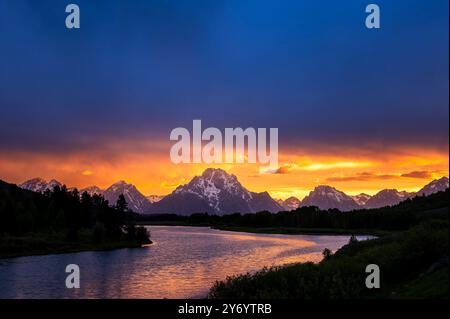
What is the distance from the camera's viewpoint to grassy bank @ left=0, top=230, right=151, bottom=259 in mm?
113750

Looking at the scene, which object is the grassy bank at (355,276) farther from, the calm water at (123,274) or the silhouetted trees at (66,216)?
the silhouetted trees at (66,216)

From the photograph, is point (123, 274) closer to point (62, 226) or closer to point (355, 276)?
point (355, 276)

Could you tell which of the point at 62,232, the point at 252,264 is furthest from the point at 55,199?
the point at 252,264

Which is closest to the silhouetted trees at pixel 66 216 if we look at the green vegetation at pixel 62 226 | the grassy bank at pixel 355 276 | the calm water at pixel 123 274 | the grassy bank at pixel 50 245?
the green vegetation at pixel 62 226

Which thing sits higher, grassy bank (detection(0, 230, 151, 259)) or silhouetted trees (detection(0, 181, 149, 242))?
silhouetted trees (detection(0, 181, 149, 242))

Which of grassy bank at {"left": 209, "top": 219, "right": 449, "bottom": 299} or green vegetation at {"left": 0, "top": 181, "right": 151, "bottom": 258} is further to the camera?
green vegetation at {"left": 0, "top": 181, "right": 151, "bottom": 258}

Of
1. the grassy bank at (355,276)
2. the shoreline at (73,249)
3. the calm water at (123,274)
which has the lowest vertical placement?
the shoreline at (73,249)

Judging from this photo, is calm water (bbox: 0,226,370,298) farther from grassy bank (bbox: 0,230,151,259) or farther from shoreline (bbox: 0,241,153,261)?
grassy bank (bbox: 0,230,151,259)

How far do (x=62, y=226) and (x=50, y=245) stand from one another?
4395 centimetres

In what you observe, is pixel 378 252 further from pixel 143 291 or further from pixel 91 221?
pixel 91 221

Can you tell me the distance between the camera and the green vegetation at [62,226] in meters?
124

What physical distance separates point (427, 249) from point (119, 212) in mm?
132703

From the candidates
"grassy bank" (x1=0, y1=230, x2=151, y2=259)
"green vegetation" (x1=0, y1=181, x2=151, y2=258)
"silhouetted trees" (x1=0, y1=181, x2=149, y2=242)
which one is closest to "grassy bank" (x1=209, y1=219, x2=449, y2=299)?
"grassy bank" (x1=0, y1=230, x2=151, y2=259)
